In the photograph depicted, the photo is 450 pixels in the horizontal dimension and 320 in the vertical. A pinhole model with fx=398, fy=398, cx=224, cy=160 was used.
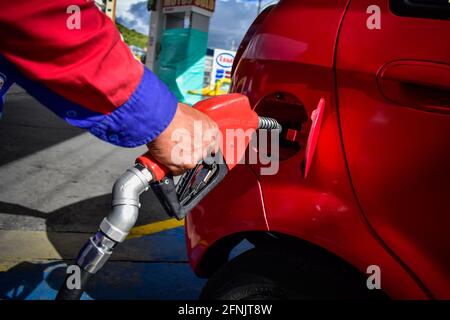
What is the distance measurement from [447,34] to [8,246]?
8.36 ft

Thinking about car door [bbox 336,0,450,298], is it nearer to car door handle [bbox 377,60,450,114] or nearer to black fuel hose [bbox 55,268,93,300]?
car door handle [bbox 377,60,450,114]

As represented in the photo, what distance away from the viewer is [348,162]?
107 centimetres

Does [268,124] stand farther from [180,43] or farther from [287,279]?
[180,43]

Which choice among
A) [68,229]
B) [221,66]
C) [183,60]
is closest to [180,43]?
[183,60]

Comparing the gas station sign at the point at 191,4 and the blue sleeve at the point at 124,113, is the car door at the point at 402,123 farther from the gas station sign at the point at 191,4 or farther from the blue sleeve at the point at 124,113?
the gas station sign at the point at 191,4

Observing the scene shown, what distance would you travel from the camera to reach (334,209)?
108 cm

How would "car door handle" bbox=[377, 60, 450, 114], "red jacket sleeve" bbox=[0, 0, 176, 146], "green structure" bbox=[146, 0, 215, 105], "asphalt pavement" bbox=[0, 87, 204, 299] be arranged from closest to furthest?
"red jacket sleeve" bbox=[0, 0, 176, 146] < "car door handle" bbox=[377, 60, 450, 114] < "asphalt pavement" bbox=[0, 87, 204, 299] < "green structure" bbox=[146, 0, 215, 105]

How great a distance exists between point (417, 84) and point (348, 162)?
0.25 m

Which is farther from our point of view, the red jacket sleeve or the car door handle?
the car door handle

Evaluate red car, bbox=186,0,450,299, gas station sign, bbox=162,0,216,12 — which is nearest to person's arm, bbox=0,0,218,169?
red car, bbox=186,0,450,299

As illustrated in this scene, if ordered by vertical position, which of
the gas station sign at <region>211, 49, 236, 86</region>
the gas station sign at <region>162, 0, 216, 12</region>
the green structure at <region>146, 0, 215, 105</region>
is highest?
the gas station sign at <region>162, 0, 216, 12</region>

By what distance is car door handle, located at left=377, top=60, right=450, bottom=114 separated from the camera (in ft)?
3.13

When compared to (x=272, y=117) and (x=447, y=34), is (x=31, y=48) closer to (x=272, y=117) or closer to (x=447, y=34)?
(x=272, y=117)

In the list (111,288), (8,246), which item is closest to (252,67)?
(111,288)
